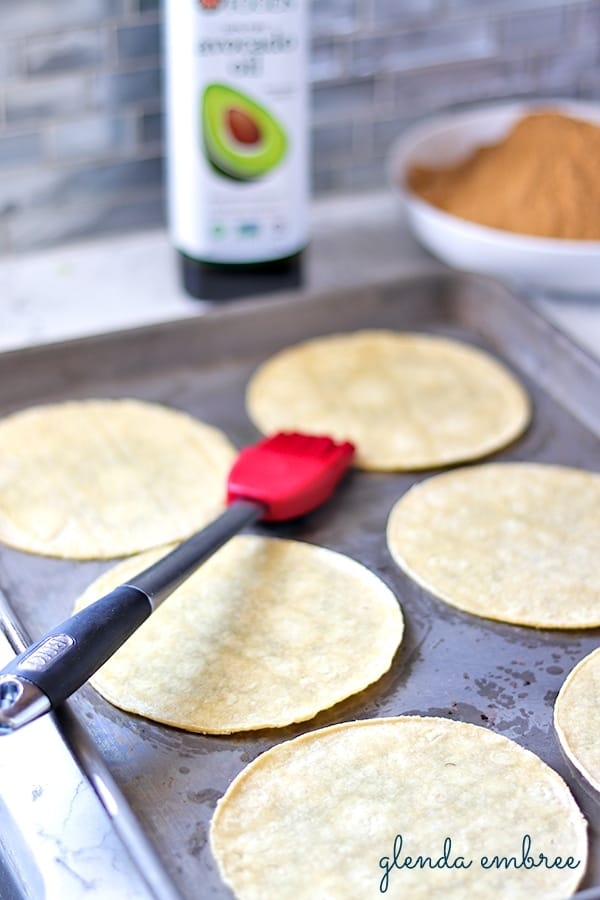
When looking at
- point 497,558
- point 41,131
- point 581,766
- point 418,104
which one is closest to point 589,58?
point 418,104

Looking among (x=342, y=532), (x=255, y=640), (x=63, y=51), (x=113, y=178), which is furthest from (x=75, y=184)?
(x=255, y=640)

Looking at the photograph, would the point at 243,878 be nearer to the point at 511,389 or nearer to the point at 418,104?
the point at 511,389

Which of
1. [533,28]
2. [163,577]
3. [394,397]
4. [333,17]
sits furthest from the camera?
[533,28]

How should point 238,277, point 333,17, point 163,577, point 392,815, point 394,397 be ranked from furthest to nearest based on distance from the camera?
point 333,17 < point 238,277 < point 394,397 < point 163,577 < point 392,815

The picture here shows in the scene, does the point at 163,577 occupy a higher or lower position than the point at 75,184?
lower

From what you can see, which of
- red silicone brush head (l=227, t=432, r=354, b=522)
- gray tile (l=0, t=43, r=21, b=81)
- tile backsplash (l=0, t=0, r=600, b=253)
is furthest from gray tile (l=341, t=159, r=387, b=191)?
red silicone brush head (l=227, t=432, r=354, b=522)

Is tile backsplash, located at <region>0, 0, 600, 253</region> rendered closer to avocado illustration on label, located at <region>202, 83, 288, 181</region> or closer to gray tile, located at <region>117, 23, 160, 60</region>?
gray tile, located at <region>117, 23, 160, 60</region>

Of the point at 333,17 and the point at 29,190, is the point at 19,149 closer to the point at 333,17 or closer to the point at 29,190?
the point at 29,190
